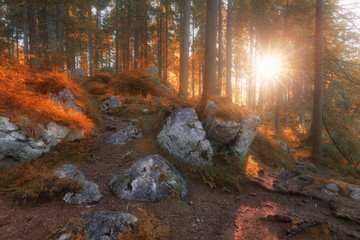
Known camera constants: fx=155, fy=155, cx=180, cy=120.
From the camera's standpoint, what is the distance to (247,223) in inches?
128

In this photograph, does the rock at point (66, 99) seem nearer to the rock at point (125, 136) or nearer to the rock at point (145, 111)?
the rock at point (125, 136)

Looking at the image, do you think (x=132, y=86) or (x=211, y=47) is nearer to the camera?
(x=211, y=47)

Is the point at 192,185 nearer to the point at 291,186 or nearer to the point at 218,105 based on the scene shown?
the point at 218,105

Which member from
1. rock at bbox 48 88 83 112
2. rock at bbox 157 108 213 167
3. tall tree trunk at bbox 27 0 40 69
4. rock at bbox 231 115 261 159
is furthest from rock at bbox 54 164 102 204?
tall tree trunk at bbox 27 0 40 69

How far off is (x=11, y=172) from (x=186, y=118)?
4.40 m

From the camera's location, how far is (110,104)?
7.99m

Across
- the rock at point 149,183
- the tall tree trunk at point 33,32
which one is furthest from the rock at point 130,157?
the tall tree trunk at point 33,32

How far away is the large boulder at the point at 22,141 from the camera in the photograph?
3279 mm

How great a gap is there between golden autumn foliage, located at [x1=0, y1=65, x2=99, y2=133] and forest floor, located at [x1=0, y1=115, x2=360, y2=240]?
1.34 m

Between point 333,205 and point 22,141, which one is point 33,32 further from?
point 333,205

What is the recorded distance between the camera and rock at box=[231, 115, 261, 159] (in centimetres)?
568

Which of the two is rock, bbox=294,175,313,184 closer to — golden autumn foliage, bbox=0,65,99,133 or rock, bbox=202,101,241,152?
rock, bbox=202,101,241,152

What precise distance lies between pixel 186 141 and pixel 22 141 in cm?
404

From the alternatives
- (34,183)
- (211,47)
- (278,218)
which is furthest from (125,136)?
(211,47)
